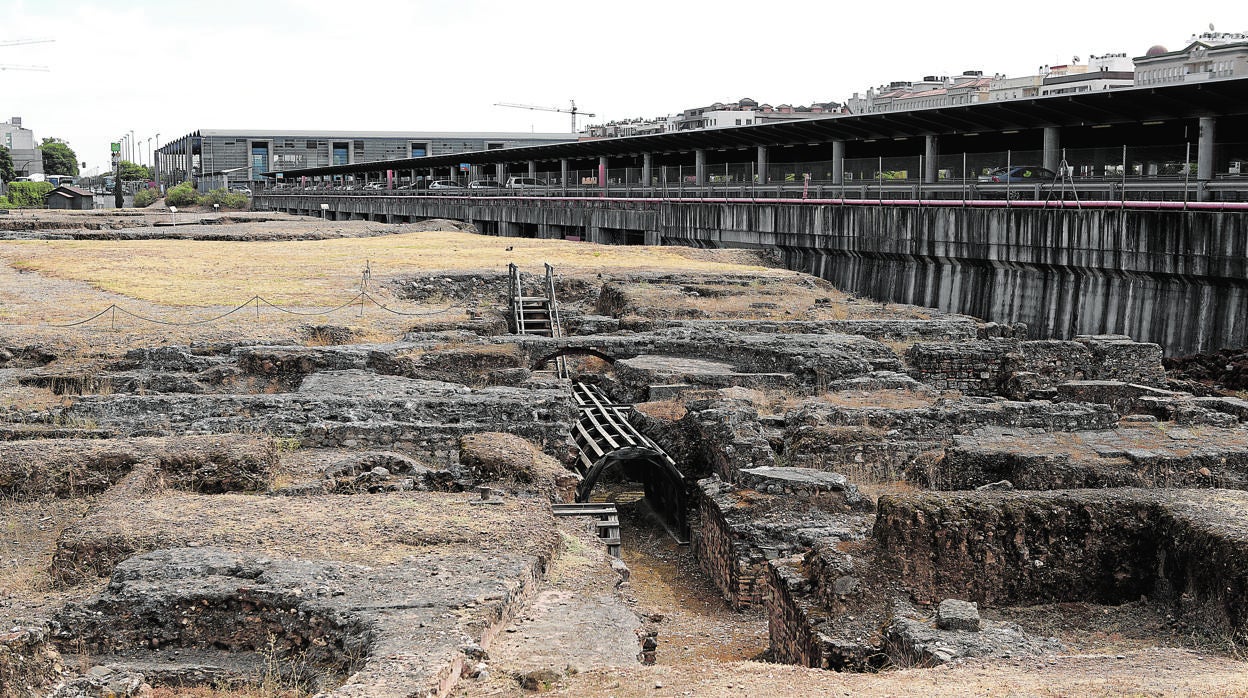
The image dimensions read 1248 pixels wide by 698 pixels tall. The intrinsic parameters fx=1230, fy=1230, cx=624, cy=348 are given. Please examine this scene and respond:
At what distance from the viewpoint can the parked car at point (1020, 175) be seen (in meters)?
28.2

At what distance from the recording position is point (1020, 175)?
29672 millimetres

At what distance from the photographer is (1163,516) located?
9414 mm

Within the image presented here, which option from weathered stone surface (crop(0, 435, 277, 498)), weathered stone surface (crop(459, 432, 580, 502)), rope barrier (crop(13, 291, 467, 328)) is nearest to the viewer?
weathered stone surface (crop(0, 435, 277, 498))

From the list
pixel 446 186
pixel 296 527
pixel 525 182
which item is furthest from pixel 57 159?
pixel 296 527

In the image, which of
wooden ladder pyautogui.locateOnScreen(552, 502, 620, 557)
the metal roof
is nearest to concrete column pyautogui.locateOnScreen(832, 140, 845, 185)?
the metal roof

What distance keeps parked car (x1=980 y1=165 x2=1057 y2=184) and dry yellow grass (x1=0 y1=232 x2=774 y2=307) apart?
248 inches

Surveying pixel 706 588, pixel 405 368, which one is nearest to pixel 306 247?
pixel 405 368

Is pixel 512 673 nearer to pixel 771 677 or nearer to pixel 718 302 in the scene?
pixel 771 677

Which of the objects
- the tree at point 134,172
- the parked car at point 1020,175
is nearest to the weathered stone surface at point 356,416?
the parked car at point 1020,175

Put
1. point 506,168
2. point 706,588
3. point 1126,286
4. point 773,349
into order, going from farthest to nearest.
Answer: point 506,168 < point 1126,286 < point 773,349 < point 706,588

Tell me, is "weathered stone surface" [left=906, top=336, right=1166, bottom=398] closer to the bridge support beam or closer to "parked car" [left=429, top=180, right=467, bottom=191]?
the bridge support beam

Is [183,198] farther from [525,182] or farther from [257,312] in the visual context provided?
[257,312]

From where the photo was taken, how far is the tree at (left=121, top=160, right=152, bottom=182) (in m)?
154

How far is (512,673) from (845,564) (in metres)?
3.10
